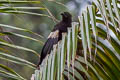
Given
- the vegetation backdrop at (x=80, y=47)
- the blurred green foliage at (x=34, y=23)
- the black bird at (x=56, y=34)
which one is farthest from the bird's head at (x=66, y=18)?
the blurred green foliage at (x=34, y=23)

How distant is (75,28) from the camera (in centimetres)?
152

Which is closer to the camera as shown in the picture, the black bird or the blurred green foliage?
the black bird

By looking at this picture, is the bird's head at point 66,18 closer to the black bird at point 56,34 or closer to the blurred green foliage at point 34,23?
the black bird at point 56,34

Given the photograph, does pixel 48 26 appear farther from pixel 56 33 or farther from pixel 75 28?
pixel 75 28

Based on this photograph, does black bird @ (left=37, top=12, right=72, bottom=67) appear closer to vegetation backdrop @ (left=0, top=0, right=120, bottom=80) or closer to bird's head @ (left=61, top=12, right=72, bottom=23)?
bird's head @ (left=61, top=12, right=72, bottom=23)

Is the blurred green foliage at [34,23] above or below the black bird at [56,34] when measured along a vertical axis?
below

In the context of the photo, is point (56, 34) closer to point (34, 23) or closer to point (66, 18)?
point (66, 18)

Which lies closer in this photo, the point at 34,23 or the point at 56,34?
the point at 56,34

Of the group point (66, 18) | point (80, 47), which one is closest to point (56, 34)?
point (66, 18)

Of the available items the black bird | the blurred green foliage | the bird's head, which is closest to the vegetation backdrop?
the black bird

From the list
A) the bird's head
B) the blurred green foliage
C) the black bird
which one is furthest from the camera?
the blurred green foliage

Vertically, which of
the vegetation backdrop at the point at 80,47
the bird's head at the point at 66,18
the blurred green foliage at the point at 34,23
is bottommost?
the blurred green foliage at the point at 34,23

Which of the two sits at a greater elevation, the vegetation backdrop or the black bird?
the vegetation backdrop

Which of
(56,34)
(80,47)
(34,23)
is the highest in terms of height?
(80,47)
